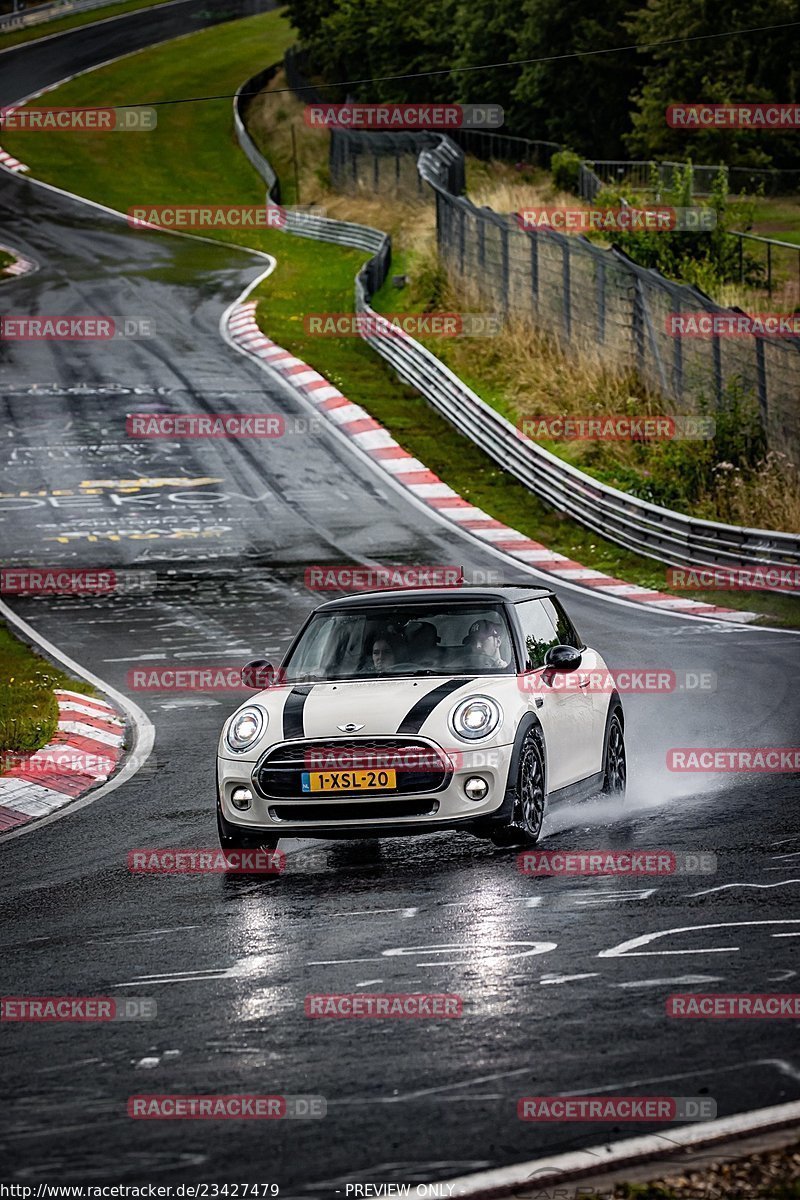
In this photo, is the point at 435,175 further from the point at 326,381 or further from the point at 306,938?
the point at 306,938

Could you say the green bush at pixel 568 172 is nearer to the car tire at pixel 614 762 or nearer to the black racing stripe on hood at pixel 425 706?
the car tire at pixel 614 762

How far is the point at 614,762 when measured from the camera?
11.0 meters

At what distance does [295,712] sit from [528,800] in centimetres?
137

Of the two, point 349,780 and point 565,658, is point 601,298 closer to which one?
point 565,658

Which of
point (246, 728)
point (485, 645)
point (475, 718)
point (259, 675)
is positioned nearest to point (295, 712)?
point (246, 728)

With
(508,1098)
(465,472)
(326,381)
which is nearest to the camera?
(508,1098)

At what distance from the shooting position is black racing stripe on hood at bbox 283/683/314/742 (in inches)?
359

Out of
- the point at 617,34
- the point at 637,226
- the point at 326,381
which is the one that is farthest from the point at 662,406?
the point at 617,34

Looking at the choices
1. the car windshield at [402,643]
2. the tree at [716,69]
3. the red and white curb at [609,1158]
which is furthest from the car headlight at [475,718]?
the tree at [716,69]

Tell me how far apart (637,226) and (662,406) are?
7633mm

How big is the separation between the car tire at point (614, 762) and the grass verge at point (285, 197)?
796 centimetres

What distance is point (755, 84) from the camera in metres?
51.0

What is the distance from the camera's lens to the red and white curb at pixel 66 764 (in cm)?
1188

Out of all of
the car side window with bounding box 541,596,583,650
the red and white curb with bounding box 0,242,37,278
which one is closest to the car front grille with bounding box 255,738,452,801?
the car side window with bounding box 541,596,583,650
